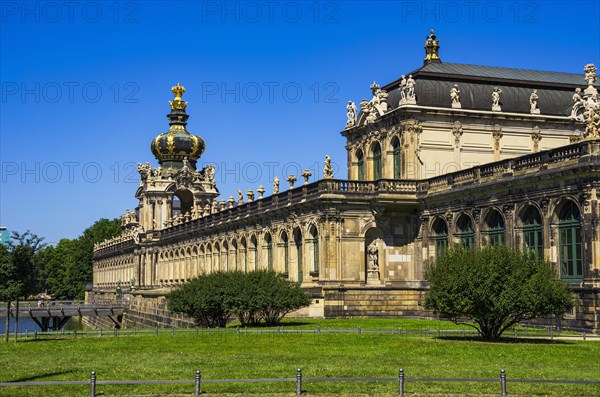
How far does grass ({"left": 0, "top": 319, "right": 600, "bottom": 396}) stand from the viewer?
25.2 m

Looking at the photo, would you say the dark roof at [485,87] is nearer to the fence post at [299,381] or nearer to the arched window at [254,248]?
the arched window at [254,248]

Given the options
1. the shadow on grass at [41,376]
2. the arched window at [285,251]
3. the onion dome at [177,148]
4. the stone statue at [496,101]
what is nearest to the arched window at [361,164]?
the arched window at [285,251]

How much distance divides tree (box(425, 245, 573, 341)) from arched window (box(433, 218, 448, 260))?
58.7 ft

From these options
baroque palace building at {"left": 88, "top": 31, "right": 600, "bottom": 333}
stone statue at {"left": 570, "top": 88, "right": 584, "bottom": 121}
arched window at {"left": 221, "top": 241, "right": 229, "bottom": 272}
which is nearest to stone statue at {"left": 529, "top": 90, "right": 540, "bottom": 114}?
→ baroque palace building at {"left": 88, "top": 31, "right": 600, "bottom": 333}

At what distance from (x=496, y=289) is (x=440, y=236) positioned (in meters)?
20.6

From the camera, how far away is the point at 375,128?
6481 centimetres

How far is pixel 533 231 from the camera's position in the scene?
47.4 m

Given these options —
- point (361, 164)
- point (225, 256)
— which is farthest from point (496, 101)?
point (225, 256)

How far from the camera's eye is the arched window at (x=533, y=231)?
1842 inches

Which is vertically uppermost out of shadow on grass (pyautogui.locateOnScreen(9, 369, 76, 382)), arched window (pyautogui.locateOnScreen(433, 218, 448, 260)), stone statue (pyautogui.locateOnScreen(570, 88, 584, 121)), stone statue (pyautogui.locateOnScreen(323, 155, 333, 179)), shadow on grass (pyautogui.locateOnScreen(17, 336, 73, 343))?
stone statue (pyautogui.locateOnScreen(570, 88, 584, 121))

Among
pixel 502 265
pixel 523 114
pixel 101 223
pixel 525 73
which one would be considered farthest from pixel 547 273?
pixel 101 223

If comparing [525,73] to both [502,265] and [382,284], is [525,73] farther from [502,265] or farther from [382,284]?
[502,265]

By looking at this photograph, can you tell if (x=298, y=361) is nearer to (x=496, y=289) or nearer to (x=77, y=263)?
(x=496, y=289)

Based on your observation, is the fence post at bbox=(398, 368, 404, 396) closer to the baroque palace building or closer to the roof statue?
the baroque palace building
